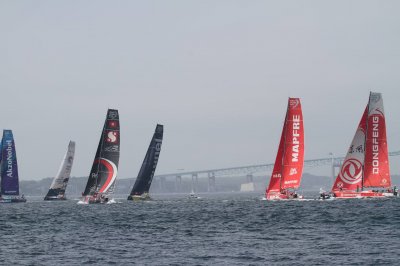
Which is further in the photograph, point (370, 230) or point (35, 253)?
point (370, 230)

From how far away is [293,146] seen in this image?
262ft

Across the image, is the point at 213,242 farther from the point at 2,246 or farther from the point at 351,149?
the point at 351,149

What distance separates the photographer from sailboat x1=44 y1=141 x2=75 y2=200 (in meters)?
117

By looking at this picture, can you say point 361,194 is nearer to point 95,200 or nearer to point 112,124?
point 112,124

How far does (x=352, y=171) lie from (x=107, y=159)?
28.8 metres

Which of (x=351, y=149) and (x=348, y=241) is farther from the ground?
(x=351, y=149)

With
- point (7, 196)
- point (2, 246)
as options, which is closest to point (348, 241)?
point (2, 246)

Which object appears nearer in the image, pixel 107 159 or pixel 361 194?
pixel 361 194

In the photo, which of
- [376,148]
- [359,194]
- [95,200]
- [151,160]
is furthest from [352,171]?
[95,200]

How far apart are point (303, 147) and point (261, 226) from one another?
105 ft

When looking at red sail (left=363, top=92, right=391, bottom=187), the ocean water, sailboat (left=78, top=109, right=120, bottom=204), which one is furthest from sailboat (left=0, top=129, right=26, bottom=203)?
red sail (left=363, top=92, right=391, bottom=187)

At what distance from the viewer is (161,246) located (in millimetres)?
38156

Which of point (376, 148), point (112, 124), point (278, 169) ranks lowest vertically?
point (278, 169)

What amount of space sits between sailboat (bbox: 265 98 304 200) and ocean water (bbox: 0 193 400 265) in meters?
20.6
